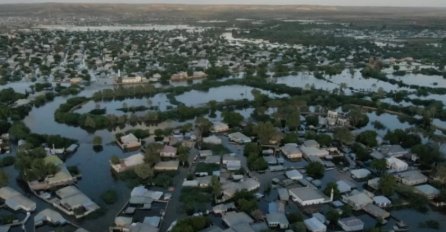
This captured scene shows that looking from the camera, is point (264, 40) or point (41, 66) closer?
point (41, 66)

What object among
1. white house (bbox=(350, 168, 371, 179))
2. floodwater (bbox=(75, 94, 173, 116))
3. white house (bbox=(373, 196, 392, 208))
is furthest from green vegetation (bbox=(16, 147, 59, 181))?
white house (bbox=(373, 196, 392, 208))

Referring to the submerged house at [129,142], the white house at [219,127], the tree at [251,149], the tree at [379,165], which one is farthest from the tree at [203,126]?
the tree at [379,165]

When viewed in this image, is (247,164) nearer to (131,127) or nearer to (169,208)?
(169,208)

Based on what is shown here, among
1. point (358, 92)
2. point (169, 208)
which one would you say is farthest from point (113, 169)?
point (358, 92)

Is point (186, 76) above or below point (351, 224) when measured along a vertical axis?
above

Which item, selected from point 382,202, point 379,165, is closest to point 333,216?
point 382,202

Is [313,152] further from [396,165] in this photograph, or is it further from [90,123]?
[90,123]

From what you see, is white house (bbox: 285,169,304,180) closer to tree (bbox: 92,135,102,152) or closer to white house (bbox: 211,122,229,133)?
white house (bbox: 211,122,229,133)
